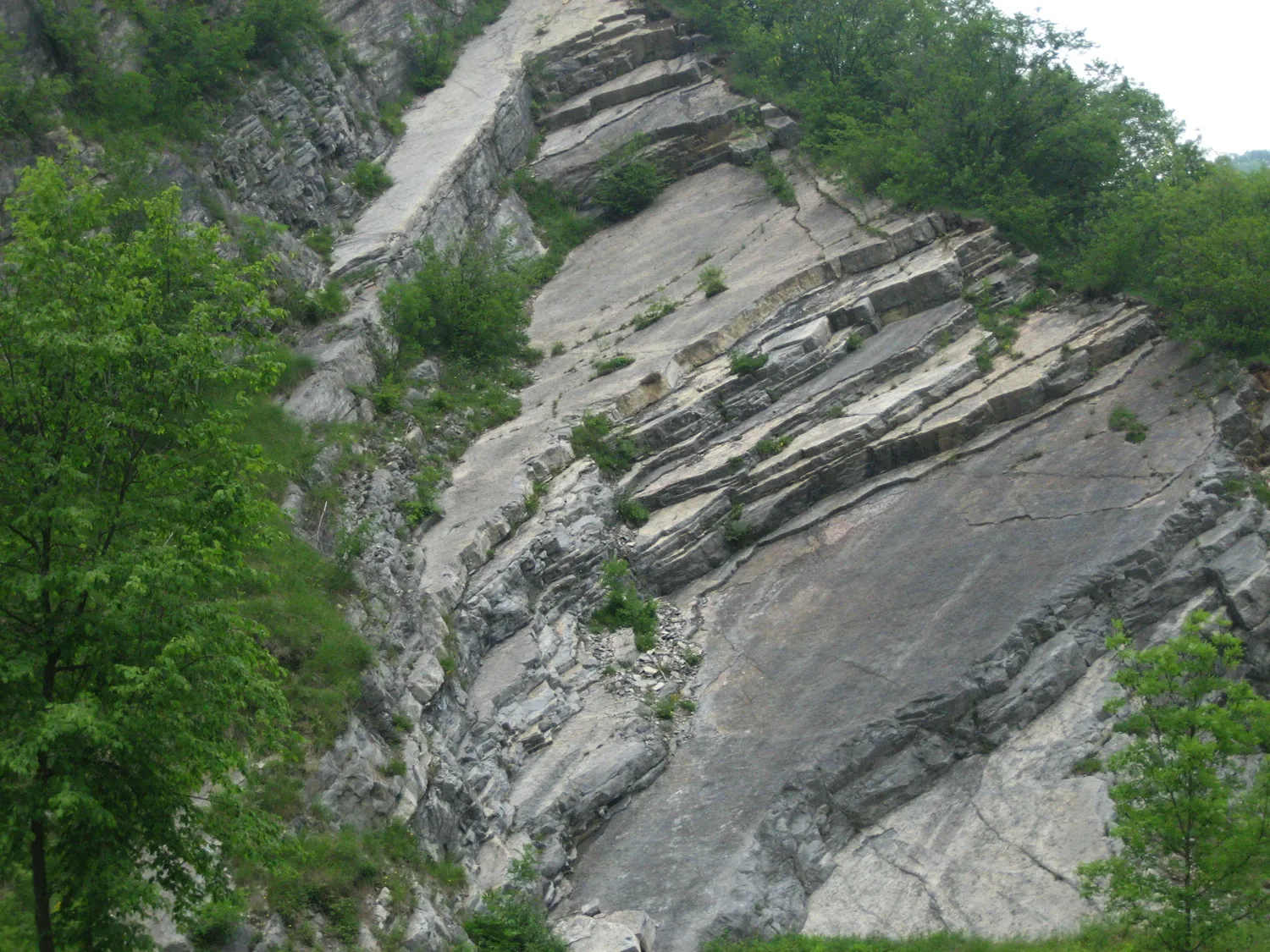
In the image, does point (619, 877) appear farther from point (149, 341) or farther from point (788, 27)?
point (788, 27)

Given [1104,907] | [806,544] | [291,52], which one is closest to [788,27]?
[291,52]

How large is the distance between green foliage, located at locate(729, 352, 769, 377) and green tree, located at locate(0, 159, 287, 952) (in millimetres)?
10936

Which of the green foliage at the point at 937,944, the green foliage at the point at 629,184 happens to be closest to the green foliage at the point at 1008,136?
the green foliage at the point at 629,184

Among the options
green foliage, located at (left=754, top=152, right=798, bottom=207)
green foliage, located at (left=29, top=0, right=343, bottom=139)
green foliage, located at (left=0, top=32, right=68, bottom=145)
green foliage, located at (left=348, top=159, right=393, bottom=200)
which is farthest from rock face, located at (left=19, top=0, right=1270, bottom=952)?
green foliage, located at (left=0, top=32, right=68, bottom=145)

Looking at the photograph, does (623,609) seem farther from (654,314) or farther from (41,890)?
(41,890)

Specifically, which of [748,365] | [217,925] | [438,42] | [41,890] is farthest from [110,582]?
[438,42]

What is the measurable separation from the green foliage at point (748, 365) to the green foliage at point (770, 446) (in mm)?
1595

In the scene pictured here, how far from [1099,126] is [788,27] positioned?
1002 centimetres

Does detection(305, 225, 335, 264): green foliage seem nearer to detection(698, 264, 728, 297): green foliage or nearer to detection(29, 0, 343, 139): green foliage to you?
detection(29, 0, 343, 139): green foliage

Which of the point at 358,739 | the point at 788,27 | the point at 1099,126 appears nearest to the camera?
the point at 358,739

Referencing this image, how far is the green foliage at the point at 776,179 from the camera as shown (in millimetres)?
24406

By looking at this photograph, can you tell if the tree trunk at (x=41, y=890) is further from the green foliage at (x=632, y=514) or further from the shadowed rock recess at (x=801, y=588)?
the green foliage at (x=632, y=514)

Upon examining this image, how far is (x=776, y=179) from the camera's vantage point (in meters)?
25.1

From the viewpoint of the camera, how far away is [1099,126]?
21.8 m
